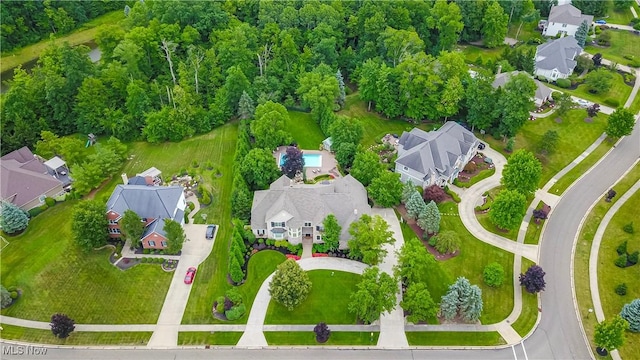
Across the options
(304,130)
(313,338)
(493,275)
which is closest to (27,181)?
(304,130)

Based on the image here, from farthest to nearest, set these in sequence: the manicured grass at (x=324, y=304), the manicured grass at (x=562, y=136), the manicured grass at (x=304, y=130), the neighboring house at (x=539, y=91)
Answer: the neighboring house at (x=539, y=91), the manicured grass at (x=304, y=130), the manicured grass at (x=562, y=136), the manicured grass at (x=324, y=304)

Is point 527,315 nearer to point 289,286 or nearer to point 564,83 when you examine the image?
point 289,286

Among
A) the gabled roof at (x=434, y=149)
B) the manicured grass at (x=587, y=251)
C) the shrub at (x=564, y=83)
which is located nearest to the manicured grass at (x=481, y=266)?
the gabled roof at (x=434, y=149)

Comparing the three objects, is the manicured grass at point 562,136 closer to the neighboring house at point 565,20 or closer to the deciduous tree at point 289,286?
the neighboring house at point 565,20

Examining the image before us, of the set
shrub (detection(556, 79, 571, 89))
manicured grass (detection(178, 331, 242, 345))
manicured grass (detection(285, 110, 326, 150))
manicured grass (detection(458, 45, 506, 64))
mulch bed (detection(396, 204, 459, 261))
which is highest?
manicured grass (detection(458, 45, 506, 64))

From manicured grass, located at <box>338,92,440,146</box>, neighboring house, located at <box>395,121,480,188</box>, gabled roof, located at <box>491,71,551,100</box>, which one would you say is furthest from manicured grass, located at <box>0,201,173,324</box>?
gabled roof, located at <box>491,71,551,100</box>

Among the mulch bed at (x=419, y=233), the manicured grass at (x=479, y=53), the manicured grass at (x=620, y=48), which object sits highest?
the manicured grass at (x=620, y=48)

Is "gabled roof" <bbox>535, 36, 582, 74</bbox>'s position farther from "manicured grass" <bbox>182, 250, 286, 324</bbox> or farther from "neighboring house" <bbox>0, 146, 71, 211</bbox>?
"neighboring house" <bbox>0, 146, 71, 211</bbox>
